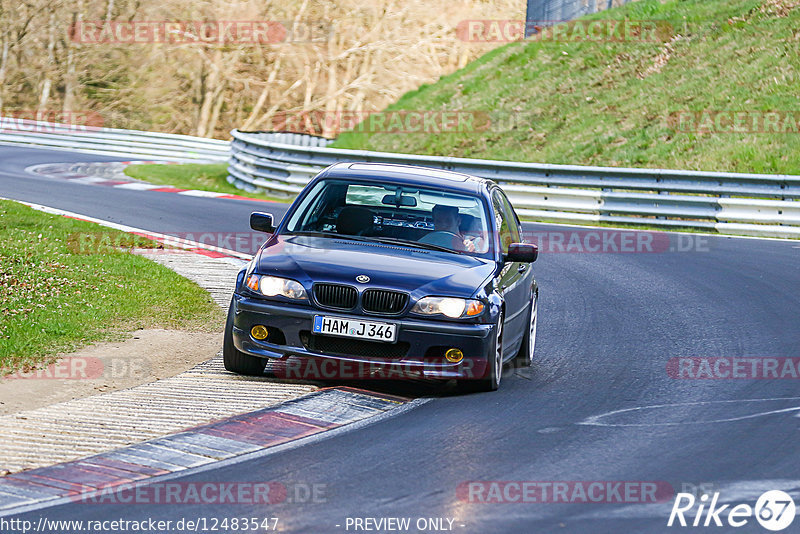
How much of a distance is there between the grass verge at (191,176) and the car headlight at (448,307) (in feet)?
53.8

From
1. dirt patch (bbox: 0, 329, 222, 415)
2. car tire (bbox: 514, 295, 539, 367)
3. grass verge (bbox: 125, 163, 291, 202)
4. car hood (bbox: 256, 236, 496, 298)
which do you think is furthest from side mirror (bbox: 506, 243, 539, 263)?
grass verge (bbox: 125, 163, 291, 202)

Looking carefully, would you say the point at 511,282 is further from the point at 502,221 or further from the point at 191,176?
the point at 191,176

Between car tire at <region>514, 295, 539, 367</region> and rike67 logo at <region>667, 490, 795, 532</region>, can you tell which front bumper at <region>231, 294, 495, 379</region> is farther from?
rike67 logo at <region>667, 490, 795, 532</region>

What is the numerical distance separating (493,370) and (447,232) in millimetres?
1295

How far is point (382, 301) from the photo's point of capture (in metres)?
7.93

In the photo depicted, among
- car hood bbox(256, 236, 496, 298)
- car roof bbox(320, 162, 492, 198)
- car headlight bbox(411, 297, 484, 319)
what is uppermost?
car roof bbox(320, 162, 492, 198)

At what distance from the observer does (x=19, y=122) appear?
121ft

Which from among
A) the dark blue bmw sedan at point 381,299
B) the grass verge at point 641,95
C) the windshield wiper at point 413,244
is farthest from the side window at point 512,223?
the grass verge at point 641,95

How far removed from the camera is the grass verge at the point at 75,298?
921 centimetres

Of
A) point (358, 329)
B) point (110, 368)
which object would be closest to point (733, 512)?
point (358, 329)

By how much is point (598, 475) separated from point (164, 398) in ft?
9.72

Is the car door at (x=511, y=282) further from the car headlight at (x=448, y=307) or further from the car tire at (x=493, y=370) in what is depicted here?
the car headlight at (x=448, y=307)

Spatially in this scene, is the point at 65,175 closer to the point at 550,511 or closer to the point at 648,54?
the point at 648,54

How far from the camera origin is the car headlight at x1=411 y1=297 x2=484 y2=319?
26.0 feet
